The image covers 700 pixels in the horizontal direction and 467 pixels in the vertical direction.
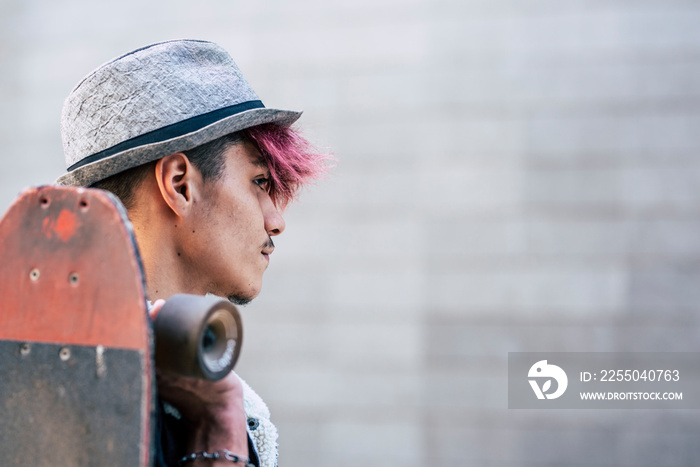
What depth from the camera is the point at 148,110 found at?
1.39 m

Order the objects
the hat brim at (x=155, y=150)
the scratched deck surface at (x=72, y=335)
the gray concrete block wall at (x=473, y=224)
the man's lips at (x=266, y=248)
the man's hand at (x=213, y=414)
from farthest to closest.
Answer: the gray concrete block wall at (x=473, y=224) → the man's lips at (x=266, y=248) → the hat brim at (x=155, y=150) → the man's hand at (x=213, y=414) → the scratched deck surface at (x=72, y=335)

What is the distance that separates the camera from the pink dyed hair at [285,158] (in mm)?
1603

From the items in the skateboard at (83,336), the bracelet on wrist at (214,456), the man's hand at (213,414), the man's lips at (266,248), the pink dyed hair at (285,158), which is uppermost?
the pink dyed hair at (285,158)

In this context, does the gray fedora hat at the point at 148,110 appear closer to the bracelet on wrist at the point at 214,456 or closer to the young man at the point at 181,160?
the young man at the point at 181,160

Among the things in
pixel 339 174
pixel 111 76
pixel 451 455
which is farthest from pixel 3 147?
pixel 111 76

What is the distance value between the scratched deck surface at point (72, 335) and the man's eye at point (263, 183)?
0.65 metres

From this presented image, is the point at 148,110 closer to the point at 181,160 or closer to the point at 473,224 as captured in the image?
the point at 181,160

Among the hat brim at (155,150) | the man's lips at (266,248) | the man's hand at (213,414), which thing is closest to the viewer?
the man's hand at (213,414)

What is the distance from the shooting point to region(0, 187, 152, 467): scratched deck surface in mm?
948

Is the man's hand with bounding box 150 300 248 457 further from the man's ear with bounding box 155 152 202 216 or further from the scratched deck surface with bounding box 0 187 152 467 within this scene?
the man's ear with bounding box 155 152 202 216

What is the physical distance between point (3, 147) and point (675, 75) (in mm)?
5752

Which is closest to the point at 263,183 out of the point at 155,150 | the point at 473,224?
the point at 155,150
